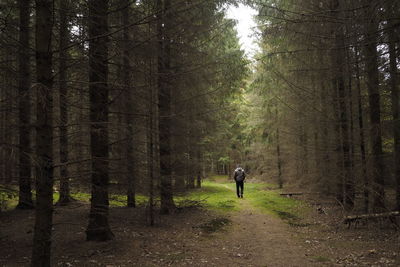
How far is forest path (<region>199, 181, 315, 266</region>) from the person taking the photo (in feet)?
22.3

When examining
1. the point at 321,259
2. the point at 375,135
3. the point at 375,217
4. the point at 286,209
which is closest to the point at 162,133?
the point at 321,259

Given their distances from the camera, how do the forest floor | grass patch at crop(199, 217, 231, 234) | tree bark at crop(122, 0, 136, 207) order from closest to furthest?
tree bark at crop(122, 0, 136, 207)
the forest floor
grass patch at crop(199, 217, 231, 234)

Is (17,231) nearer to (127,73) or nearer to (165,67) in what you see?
(127,73)

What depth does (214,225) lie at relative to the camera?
33.9 ft

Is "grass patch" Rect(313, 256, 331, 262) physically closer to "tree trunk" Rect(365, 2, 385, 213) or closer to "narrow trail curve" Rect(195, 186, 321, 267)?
"narrow trail curve" Rect(195, 186, 321, 267)

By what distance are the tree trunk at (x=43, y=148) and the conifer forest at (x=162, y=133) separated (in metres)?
0.02

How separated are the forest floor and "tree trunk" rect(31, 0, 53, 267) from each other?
0.28m

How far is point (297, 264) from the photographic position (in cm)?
645

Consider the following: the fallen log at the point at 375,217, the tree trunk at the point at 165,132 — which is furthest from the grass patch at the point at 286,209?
the tree trunk at the point at 165,132

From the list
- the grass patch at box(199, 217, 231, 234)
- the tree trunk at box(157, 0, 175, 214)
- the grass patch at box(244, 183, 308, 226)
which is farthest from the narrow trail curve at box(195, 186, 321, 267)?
the tree trunk at box(157, 0, 175, 214)

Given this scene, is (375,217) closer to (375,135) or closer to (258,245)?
(375,135)

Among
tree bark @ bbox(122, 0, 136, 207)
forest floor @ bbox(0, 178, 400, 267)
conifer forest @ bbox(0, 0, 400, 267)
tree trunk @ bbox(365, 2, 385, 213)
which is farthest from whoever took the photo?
tree trunk @ bbox(365, 2, 385, 213)

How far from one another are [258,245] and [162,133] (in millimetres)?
4668

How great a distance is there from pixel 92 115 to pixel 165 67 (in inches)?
185
